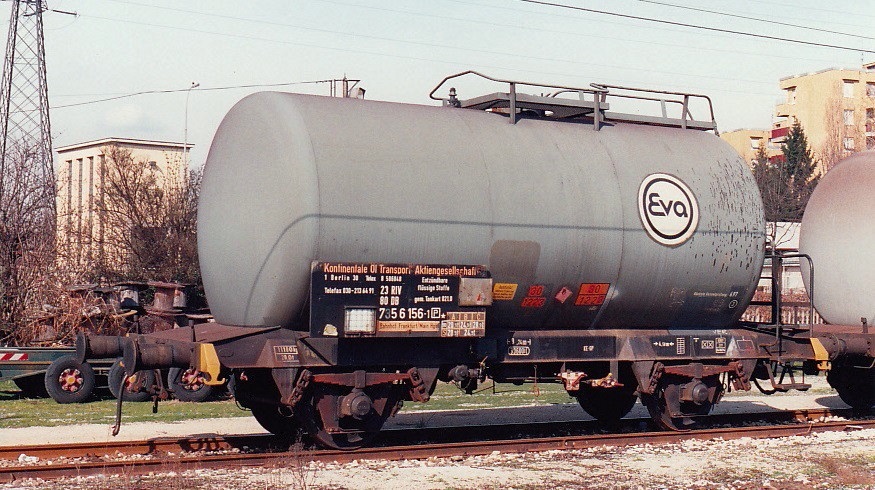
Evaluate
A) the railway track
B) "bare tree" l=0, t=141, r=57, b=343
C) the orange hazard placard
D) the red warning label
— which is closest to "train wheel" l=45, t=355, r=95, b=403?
"bare tree" l=0, t=141, r=57, b=343

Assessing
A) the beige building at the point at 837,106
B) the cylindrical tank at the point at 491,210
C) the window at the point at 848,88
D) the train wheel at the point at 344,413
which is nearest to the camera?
the cylindrical tank at the point at 491,210

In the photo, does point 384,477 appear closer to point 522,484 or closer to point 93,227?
point 522,484

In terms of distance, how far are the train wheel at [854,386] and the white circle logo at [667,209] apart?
190 inches

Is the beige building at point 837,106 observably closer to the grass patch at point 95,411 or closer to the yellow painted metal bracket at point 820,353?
the yellow painted metal bracket at point 820,353

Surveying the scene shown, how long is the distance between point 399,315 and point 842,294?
26.4 feet

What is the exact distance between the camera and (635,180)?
12648 millimetres

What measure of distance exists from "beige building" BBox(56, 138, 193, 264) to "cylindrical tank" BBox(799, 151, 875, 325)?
19.1m

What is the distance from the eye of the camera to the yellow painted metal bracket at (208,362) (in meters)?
10.4

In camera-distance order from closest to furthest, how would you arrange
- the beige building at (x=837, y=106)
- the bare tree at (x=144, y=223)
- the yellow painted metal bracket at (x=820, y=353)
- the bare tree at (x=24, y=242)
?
1. the yellow painted metal bracket at (x=820, y=353)
2. the bare tree at (x=24, y=242)
3. the bare tree at (x=144, y=223)
4. the beige building at (x=837, y=106)

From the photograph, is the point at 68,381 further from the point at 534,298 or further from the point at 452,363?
the point at 534,298

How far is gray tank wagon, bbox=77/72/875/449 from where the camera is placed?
10719mm

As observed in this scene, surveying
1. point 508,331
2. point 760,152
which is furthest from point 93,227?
point 760,152

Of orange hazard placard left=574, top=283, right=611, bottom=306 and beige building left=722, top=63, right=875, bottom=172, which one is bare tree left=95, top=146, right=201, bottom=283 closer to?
orange hazard placard left=574, top=283, right=611, bottom=306

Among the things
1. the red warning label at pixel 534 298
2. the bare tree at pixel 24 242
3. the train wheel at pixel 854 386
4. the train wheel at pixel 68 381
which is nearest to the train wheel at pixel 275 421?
the red warning label at pixel 534 298
